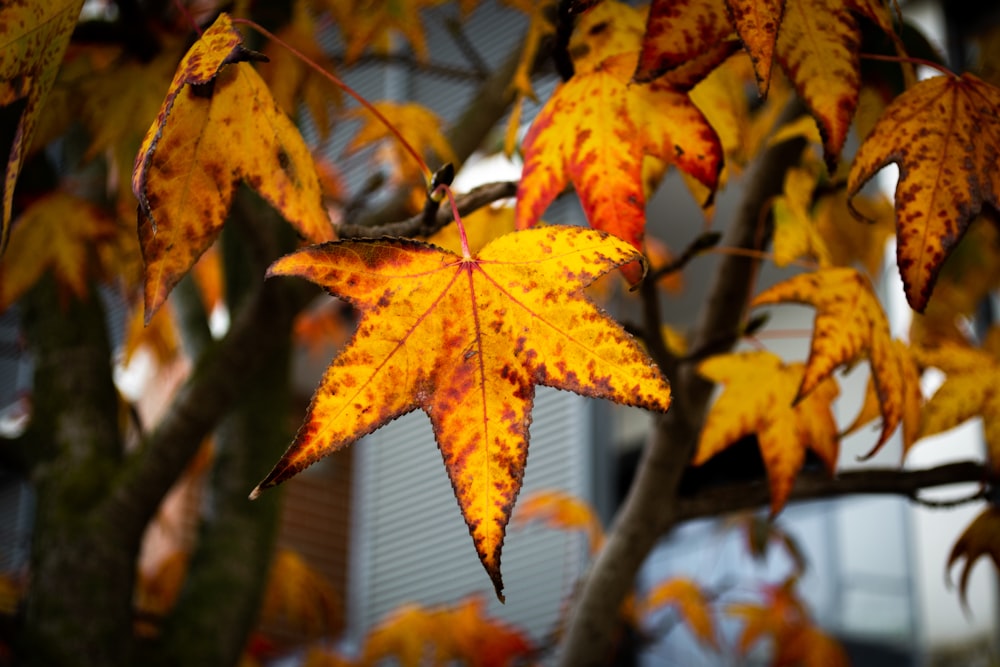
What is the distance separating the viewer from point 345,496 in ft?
23.7

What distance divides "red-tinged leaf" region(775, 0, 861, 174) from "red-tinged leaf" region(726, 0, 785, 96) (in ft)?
0.39

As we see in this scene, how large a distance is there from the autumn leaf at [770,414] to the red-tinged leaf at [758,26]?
529 mm

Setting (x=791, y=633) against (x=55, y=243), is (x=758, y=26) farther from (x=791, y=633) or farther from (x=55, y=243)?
(x=791, y=633)

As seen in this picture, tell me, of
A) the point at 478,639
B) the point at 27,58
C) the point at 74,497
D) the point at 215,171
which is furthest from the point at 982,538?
the point at 478,639

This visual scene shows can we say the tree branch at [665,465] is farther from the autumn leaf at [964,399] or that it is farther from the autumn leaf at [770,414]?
the autumn leaf at [964,399]

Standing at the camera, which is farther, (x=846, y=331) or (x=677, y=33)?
(x=846, y=331)

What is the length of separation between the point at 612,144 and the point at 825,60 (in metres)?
0.19

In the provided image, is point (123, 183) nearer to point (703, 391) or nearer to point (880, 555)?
point (703, 391)

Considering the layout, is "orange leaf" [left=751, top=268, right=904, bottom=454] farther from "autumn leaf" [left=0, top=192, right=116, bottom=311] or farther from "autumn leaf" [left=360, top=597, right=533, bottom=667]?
"autumn leaf" [left=360, top=597, right=533, bottom=667]

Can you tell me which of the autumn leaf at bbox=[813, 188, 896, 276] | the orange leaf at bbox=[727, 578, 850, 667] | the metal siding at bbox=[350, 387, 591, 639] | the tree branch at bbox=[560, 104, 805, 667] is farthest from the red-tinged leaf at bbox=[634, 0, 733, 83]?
the metal siding at bbox=[350, 387, 591, 639]

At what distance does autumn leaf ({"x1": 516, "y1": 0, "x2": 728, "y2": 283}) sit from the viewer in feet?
3.19

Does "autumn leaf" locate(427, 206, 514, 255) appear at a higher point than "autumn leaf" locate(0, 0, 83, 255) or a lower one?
lower

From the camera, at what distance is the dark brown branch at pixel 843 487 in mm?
1366

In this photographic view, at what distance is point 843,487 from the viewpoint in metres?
1.42
